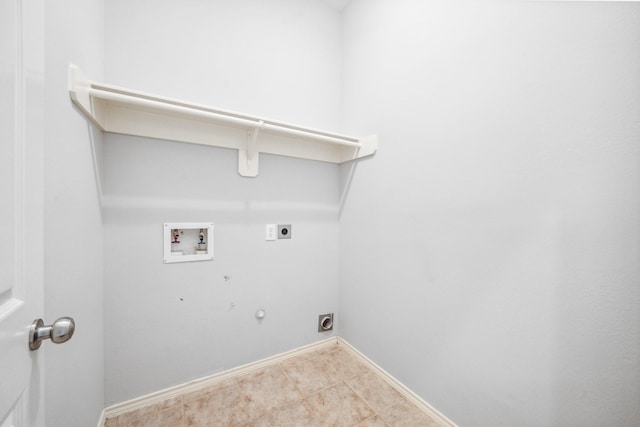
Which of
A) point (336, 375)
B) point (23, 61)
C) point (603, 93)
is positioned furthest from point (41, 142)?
point (336, 375)

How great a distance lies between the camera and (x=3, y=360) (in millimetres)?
395

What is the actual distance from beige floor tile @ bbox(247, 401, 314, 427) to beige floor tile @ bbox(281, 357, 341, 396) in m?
0.12

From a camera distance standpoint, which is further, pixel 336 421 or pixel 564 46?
pixel 336 421

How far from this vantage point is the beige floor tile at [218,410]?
4.12ft

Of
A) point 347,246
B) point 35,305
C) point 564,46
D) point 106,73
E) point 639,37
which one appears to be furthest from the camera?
point 347,246

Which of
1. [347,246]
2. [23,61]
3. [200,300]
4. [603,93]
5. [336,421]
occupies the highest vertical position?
[603,93]

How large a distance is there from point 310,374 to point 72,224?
5.12 feet

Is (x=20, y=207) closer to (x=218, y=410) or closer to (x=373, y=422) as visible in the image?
(x=218, y=410)

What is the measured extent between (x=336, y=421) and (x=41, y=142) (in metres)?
1.66

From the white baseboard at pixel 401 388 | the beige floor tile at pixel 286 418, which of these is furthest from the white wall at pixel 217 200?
the beige floor tile at pixel 286 418

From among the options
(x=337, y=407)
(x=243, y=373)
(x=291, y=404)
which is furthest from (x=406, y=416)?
(x=243, y=373)

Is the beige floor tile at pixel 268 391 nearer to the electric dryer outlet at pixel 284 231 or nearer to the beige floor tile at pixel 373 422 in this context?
the beige floor tile at pixel 373 422

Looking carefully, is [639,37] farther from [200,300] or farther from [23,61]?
[200,300]

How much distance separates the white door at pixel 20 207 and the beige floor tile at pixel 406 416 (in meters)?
1.43
